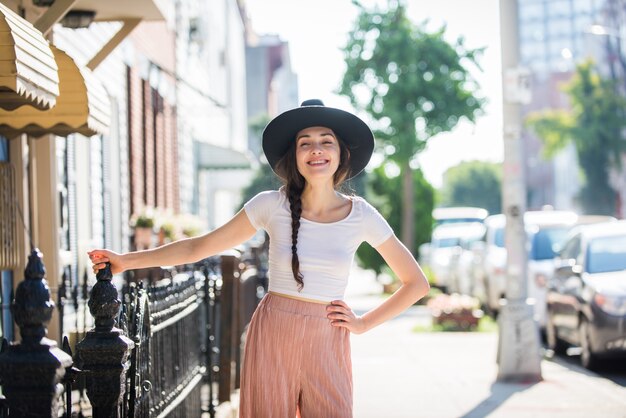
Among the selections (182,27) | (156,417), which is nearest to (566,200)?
(182,27)

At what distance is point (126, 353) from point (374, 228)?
121 centimetres

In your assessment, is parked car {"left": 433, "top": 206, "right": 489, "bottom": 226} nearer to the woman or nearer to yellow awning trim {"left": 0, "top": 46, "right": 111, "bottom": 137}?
yellow awning trim {"left": 0, "top": 46, "right": 111, "bottom": 137}

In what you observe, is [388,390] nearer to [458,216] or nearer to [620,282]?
[620,282]

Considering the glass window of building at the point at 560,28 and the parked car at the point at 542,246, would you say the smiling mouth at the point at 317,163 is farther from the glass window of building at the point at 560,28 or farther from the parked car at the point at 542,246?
the glass window of building at the point at 560,28

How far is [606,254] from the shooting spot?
12672 mm

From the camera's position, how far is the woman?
4359mm

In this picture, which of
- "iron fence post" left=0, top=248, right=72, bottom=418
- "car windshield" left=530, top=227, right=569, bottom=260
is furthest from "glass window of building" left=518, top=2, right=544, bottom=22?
"iron fence post" left=0, top=248, right=72, bottom=418

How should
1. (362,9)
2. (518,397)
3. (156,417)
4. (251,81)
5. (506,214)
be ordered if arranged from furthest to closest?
(251,81)
(362,9)
(506,214)
(518,397)
(156,417)

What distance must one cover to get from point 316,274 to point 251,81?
53.9m

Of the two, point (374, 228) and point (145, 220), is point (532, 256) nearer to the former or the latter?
point (145, 220)

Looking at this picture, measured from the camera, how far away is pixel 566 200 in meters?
80.1

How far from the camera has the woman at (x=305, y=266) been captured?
436cm

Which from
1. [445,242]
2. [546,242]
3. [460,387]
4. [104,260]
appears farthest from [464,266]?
[104,260]

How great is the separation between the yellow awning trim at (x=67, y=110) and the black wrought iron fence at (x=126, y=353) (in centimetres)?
123
